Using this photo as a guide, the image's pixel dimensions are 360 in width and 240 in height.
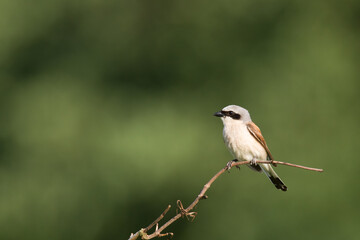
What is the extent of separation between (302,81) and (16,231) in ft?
18.2

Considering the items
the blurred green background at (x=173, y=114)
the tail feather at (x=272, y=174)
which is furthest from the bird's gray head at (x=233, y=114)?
the blurred green background at (x=173, y=114)

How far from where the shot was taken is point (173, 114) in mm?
10242

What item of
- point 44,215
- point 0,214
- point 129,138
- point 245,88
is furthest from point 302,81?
point 0,214

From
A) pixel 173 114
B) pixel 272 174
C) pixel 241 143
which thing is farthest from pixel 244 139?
pixel 173 114

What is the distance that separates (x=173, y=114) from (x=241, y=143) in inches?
260

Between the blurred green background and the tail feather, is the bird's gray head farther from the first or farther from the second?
the blurred green background

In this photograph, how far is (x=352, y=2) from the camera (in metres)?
12.0

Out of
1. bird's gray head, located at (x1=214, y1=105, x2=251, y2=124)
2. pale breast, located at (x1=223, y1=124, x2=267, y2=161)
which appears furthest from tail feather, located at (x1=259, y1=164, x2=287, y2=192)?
bird's gray head, located at (x1=214, y1=105, x2=251, y2=124)

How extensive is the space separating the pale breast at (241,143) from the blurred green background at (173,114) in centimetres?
444

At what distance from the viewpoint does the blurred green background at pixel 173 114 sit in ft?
30.1

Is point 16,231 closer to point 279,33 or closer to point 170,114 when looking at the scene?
point 170,114

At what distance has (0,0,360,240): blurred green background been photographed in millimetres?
9172

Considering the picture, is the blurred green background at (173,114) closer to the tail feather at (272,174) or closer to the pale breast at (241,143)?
the tail feather at (272,174)

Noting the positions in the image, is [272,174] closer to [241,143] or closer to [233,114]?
[241,143]
